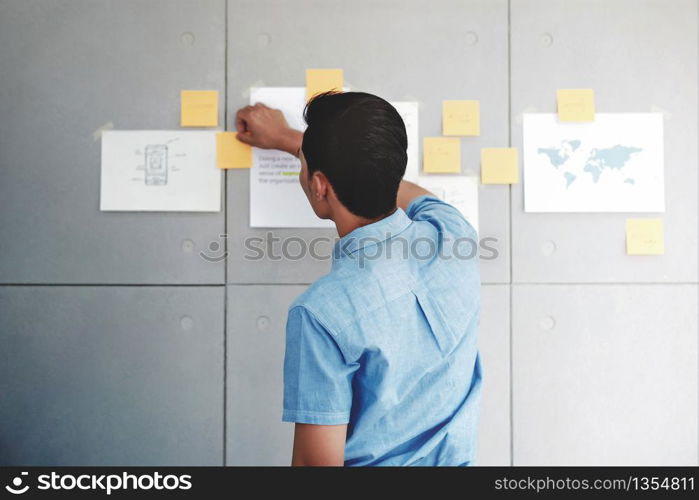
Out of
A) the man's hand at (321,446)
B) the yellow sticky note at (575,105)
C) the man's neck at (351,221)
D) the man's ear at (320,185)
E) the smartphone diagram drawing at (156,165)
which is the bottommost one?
the man's hand at (321,446)

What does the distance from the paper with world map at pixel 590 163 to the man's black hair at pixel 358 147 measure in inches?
26.0

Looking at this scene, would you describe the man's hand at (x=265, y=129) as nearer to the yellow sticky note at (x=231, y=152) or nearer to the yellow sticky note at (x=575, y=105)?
the yellow sticky note at (x=231, y=152)

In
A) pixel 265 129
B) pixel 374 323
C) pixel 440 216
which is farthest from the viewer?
pixel 265 129

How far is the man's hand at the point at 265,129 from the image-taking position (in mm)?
1434

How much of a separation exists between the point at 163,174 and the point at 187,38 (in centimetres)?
35

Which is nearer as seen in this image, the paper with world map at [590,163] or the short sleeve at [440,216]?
the short sleeve at [440,216]

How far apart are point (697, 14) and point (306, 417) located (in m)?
1.43

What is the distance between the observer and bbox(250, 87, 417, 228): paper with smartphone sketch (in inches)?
57.9

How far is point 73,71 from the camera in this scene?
4.87ft

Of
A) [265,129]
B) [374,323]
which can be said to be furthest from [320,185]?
[265,129]

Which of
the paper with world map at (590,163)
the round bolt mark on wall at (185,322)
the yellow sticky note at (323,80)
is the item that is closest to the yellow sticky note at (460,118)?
the paper with world map at (590,163)

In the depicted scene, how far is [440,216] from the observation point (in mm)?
1107

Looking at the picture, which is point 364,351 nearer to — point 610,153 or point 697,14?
point 610,153

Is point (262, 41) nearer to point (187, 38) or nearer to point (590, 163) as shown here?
point (187, 38)
